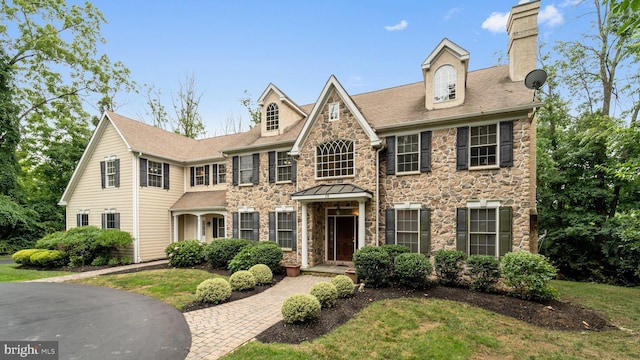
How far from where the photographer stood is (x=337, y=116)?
11695 millimetres

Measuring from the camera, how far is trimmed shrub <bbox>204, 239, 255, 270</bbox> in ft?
40.4

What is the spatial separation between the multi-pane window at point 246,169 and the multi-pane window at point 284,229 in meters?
2.65

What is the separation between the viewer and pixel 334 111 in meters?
11.8

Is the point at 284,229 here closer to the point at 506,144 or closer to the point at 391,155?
the point at 391,155

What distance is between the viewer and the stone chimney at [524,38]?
35.1ft

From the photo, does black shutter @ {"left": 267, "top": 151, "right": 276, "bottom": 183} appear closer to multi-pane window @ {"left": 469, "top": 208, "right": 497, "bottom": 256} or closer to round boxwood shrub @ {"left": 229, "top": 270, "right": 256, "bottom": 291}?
round boxwood shrub @ {"left": 229, "top": 270, "right": 256, "bottom": 291}

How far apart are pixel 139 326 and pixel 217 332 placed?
6.29 ft

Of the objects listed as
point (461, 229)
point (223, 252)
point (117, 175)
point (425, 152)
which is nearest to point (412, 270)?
point (461, 229)

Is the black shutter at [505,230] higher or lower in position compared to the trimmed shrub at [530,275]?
higher

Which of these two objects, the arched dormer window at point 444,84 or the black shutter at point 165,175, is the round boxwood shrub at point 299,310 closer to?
the arched dormer window at point 444,84

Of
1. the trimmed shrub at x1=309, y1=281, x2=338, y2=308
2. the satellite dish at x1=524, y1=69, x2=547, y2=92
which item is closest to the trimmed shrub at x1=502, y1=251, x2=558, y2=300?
the trimmed shrub at x1=309, y1=281, x2=338, y2=308

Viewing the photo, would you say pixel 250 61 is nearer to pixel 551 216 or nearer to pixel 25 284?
pixel 25 284

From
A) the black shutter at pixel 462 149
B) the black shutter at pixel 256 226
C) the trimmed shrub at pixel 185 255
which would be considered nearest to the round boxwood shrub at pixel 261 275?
the black shutter at pixel 256 226

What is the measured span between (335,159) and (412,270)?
18.0ft
